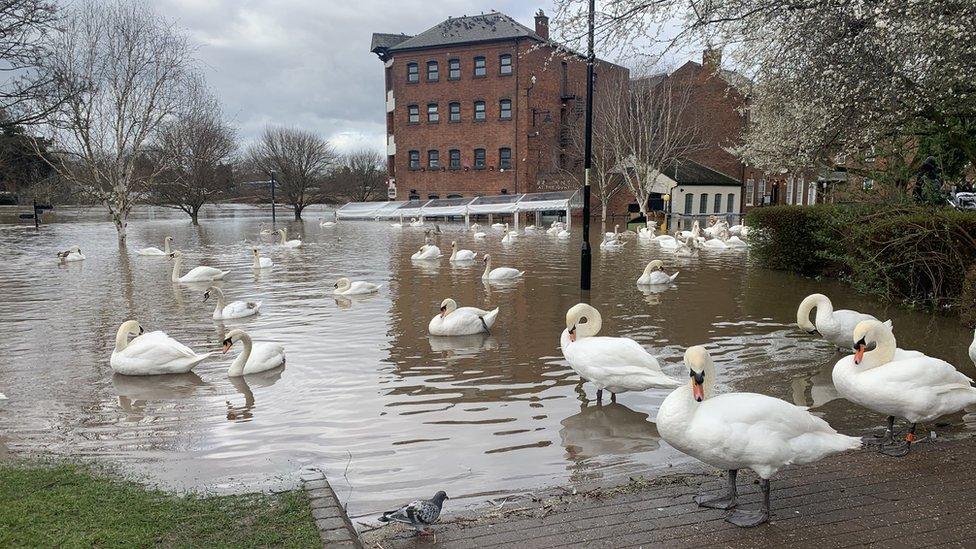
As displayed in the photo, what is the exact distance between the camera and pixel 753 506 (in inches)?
191

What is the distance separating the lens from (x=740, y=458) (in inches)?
181

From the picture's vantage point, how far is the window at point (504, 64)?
52.1 metres

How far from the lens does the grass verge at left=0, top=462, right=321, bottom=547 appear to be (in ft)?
13.2

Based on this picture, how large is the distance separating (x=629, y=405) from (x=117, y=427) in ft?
19.1

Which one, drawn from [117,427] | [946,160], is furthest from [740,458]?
[946,160]

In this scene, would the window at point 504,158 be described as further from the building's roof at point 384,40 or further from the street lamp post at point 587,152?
the street lamp post at point 587,152

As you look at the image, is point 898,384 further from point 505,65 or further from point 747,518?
point 505,65

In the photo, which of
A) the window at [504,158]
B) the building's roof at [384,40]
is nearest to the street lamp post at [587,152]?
the window at [504,158]

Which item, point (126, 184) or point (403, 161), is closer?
point (126, 184)

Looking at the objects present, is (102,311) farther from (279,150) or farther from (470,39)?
(279,150)

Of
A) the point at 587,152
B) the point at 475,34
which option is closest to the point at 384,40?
the point at 475,34

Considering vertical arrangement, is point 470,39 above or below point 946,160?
above

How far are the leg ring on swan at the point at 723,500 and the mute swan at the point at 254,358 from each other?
6281 millimetres

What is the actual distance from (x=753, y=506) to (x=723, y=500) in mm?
250
